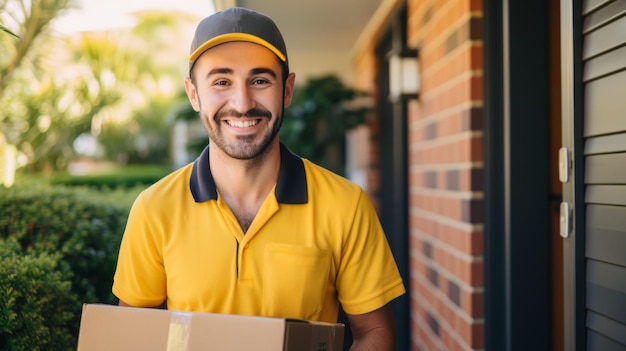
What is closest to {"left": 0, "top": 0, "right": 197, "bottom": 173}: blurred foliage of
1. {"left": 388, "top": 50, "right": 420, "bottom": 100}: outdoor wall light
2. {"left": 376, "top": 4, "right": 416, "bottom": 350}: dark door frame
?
{"left": 376, "top": 4, "right": 416, "bottom": 350}: dark door frame

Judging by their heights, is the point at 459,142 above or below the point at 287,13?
below

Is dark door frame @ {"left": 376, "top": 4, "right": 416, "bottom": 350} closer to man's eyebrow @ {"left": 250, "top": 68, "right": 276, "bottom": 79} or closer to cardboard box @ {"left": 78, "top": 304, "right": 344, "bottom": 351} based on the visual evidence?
man's eyebrow @ {"left": 250, "top": 68, "right": 276, "bottom": 79}

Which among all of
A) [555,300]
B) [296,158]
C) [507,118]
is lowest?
[555,300]

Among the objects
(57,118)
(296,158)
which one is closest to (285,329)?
(296,158)

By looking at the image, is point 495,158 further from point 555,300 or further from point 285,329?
point 285,329

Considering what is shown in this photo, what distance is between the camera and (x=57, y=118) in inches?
241

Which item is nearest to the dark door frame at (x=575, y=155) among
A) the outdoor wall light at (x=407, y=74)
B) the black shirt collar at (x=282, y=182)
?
the black shirt collar at (x=282, y=182)

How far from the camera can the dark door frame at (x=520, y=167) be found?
255cm

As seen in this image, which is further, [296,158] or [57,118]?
[57,118]

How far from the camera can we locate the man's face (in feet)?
5.91

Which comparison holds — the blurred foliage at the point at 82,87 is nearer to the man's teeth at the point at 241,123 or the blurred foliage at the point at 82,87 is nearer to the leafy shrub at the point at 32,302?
the leafy shrub at the point at 32,302

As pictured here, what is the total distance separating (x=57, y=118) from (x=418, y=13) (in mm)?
3612

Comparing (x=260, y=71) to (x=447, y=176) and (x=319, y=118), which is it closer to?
(x=447, y=176)

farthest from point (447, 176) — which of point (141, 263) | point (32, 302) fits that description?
point (32, 302)
